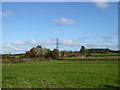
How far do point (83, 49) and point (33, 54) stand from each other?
37.2 meters

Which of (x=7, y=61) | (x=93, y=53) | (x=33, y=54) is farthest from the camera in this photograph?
(x=93, y=53)

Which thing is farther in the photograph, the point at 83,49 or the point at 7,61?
the point at 83,49

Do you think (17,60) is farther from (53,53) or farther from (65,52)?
Answer: (65,52)

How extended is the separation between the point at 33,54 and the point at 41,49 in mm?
7172

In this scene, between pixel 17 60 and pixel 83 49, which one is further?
pixel 83 49

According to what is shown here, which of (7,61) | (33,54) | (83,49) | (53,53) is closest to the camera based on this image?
(7,61)

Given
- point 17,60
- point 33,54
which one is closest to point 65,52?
point 33,54

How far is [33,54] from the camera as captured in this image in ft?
358

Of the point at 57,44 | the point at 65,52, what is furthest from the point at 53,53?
the point at 65,52

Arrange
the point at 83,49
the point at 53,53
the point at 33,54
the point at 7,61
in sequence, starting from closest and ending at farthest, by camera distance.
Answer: the point at 7,61 → the point at 53,53 → the point at 33,54 → the point at 83,49

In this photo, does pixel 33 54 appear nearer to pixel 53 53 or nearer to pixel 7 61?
pixel 53 53

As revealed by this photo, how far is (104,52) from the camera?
4434 inches

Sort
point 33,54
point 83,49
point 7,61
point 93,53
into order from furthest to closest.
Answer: point 83,49
point 93,53
point 33,54
point 7,61

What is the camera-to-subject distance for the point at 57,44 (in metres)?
111
